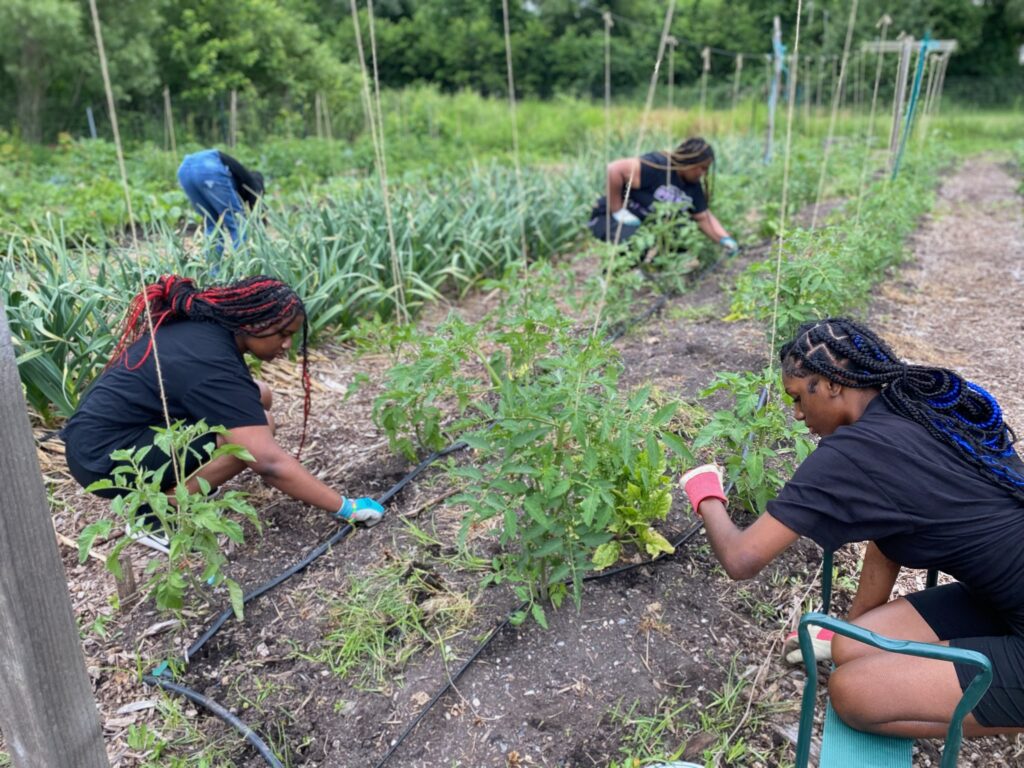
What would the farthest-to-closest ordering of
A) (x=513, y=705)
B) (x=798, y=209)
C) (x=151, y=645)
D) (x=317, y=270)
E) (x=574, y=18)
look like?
1. (x=574, y=18)
2. (x=798, y=209)
3. (x=317, y=270)
4. (x=151, y=645)
5. (x=513, y=705)

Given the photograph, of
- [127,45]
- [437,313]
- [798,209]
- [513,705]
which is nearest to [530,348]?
[513,705]

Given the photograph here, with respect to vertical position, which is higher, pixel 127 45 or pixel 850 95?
pixel 127 45

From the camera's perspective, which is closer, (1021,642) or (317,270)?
(1021,642)

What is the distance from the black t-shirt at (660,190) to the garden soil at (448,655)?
267 cm

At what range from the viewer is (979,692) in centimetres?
125

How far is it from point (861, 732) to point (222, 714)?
156 cm

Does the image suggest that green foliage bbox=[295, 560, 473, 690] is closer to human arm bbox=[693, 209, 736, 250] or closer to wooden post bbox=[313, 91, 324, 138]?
human arm bbox=[693, 209, 736, 250]

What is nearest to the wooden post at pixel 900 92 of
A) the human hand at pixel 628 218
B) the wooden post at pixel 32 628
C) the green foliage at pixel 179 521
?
the human hand at pixel 628 218

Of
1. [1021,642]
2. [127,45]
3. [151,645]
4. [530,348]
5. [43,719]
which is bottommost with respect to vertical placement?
[151,645]

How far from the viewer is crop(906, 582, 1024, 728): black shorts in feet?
5.19

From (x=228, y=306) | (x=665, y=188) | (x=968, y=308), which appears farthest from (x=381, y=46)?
(x=228, y=306)

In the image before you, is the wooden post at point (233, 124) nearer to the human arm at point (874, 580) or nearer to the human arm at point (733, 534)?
the human arm at point (733, 534)

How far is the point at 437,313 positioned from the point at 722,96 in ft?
67.2

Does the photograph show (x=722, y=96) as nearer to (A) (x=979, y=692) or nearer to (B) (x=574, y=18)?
(B) (x=574, y=18)
